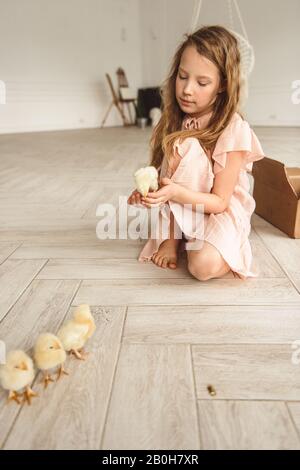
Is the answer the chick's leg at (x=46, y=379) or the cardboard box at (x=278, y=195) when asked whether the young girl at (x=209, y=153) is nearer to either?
the cardboard box at (x=278, y=195)

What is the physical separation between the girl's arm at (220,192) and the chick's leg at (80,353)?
0.41 m

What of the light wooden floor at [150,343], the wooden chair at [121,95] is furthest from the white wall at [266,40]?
the light wooden floor at [150,343]

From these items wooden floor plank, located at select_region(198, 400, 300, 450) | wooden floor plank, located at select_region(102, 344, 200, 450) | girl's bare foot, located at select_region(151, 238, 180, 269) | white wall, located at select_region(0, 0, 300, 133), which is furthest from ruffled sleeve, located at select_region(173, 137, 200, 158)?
white wall, located at select_region(0, 0, 300, 133)

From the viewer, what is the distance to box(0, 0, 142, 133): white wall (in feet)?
15.2

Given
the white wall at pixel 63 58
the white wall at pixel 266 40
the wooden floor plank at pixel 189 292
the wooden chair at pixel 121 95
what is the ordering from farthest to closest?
1. the wooden chair at pixel 121 95
2. the white wall at pixel 266 40
3. the white wall at pixel 63 58
4. the wooden floor plank at pixel 189 292

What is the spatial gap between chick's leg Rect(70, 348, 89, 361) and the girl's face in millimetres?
599

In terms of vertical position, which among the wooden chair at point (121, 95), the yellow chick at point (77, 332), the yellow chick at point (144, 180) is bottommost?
the wooden chair at point (121, 95)

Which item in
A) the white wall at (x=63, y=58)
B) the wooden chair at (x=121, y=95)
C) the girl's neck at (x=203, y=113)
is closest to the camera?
the girl's neck at (x=203, y=113)

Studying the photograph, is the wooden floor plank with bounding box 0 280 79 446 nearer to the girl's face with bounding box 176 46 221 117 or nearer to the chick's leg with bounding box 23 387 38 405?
the chick's leg with bounding box 23 387 38 405

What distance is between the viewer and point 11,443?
0.50 m

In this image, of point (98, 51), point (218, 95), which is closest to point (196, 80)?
point (218, 95)

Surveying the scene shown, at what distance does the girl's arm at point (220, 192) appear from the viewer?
915mm
